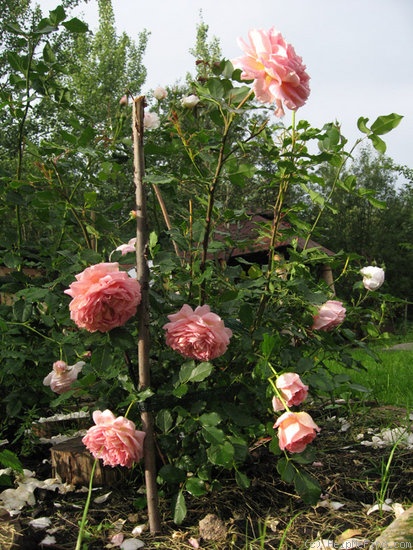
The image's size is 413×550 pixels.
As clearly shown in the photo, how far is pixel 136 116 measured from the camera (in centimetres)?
147

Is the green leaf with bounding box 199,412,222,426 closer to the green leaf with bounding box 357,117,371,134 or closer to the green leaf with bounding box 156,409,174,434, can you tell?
the green leaf with bounding box 156,409,174,434

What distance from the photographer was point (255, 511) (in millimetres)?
1604

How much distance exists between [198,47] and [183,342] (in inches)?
743

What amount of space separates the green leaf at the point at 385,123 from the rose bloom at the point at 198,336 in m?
0.69

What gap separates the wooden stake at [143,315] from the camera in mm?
1446

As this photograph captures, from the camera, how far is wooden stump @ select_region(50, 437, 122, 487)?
1.83 meters

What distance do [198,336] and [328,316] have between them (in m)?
0.48

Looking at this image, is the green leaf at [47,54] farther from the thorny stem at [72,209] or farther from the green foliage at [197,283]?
the thorny stem at [72,209]

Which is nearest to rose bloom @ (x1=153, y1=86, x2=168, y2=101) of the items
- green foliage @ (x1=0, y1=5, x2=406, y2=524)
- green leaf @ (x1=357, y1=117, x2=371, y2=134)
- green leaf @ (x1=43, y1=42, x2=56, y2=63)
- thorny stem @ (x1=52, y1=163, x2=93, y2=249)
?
green foliage @ (x1=0, y1=5, x2=406, y2=524)

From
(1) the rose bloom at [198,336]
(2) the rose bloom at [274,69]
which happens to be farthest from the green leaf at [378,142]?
(1) the rose bloom at [198,336]

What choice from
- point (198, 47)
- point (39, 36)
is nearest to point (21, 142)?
Result: point (39, 36)

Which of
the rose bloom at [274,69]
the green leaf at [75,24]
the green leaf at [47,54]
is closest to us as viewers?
the rose bloom at [274,69]

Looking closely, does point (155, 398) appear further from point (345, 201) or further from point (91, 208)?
point (345, 201)

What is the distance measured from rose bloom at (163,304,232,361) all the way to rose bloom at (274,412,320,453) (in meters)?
0.23
